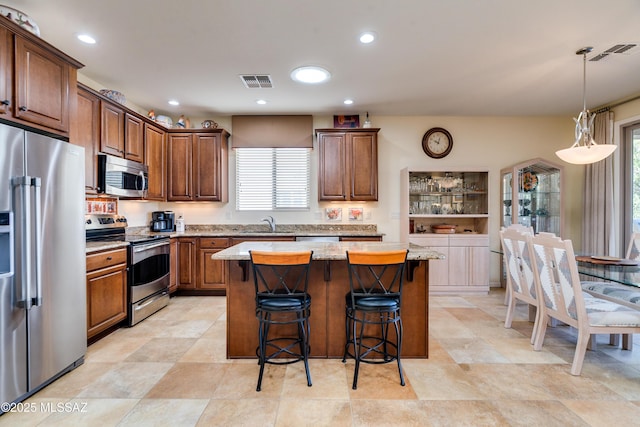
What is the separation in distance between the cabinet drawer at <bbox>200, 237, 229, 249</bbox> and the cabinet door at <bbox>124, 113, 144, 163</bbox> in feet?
4.53

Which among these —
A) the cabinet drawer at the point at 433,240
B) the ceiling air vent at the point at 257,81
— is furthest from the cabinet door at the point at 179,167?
the cabinet drawer at the point at 433,240

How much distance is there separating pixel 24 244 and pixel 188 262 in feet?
8.75

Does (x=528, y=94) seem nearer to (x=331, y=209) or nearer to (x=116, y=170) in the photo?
(x=331, y=209)

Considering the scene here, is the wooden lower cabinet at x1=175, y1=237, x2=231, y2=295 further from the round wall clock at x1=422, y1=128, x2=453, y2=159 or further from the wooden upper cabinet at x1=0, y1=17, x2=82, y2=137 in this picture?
the round wall clock at x1=422, y1=128, x2=453, y2=159

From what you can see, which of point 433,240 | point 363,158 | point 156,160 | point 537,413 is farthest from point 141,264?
point 433,240

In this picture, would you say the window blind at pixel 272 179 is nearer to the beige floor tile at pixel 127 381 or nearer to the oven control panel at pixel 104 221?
the oven control panel at pixel 104 221

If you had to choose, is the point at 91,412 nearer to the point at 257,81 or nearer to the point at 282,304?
the point at 282,304

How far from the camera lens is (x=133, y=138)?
392cm

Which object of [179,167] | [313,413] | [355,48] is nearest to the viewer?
A: [313,413]

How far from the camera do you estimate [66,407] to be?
6.54ft

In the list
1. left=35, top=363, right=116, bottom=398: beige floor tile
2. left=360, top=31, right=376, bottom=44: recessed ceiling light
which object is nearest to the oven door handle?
left=35, top=363, right=116, bottom=398: beige floor tile

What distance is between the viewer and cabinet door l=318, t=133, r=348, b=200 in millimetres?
4863

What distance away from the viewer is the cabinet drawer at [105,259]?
2812 millimetres

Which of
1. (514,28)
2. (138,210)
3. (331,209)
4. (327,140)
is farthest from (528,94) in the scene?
(138,210)
